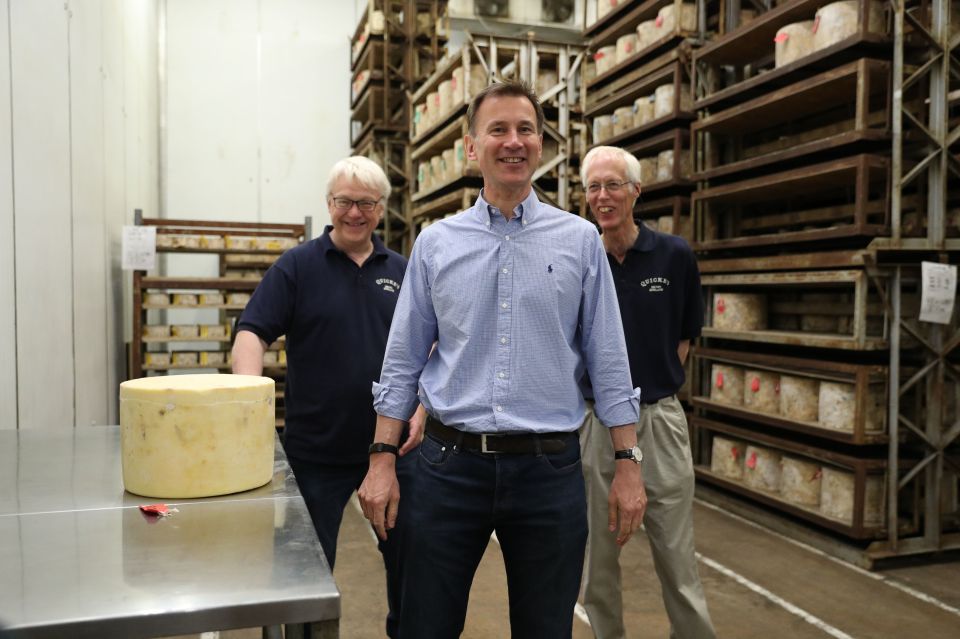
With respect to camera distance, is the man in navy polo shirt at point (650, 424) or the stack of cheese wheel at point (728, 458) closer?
the man in navy polo shirt at point (650, 424)

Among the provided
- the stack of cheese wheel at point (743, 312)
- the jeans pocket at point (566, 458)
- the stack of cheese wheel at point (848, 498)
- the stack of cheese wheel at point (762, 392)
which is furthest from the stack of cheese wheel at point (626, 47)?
the jeans pocket at point (566, 458)

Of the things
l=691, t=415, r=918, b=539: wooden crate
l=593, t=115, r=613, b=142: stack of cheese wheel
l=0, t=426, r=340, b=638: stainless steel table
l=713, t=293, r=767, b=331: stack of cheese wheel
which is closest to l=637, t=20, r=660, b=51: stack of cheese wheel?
l=593, t=115, r=613, b=142: stack of cheese wheel

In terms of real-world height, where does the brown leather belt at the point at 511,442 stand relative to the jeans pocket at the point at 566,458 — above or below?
above

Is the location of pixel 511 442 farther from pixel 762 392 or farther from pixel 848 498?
pixel 762 392

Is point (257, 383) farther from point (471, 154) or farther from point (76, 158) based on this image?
point (76, 158)

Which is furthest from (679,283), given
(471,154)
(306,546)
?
(306,546)

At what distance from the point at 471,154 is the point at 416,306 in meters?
0.48

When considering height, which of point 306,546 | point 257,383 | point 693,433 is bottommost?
point 693,433

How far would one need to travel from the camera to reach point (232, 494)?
1863mm

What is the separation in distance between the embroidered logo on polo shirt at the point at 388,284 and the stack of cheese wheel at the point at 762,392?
3275mm

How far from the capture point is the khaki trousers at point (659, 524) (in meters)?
2.92

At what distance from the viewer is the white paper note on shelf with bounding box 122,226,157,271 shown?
6.27m

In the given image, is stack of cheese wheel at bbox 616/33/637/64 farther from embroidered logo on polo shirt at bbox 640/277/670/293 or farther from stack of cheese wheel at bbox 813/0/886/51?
embroidered logo on polo shirt at bbox 640/277/670/293

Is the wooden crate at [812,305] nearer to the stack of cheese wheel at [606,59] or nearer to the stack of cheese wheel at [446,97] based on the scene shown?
the stack of cheese wheel at [606,59]
